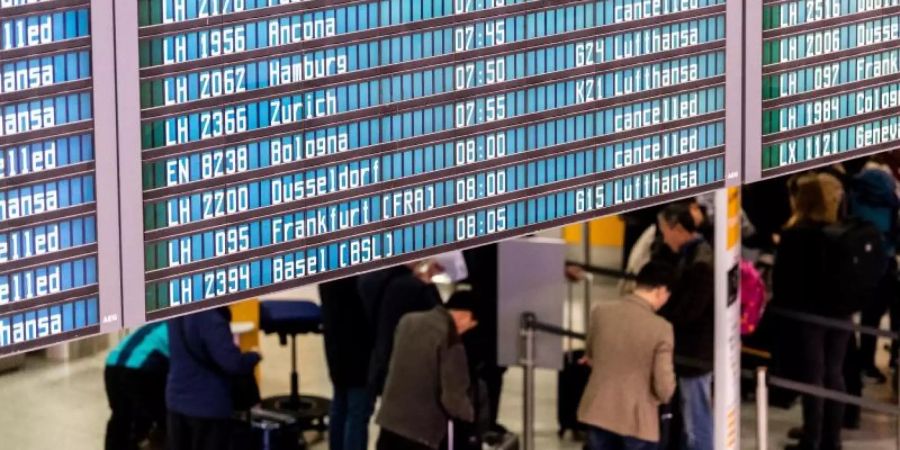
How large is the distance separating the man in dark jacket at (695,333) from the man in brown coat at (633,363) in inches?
18.4

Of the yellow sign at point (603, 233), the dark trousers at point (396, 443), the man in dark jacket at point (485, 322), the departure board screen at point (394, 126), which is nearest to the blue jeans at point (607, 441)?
the dark trousers at point (396, 443)

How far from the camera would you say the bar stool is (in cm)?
1206

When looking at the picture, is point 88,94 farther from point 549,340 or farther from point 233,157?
point 549,340

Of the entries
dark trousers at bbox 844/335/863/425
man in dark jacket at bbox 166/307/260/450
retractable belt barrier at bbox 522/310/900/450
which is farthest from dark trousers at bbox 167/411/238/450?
dark trousers at bbox 844/335/863/425

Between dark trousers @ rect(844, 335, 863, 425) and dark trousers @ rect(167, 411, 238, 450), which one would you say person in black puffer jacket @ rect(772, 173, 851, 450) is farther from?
dark trousers @ rect(167, 411, 238, 450)

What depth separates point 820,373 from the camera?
1138 cm

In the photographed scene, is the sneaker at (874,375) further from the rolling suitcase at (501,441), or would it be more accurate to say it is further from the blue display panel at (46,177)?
the blue display panel at (46,177)

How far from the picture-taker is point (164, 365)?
10391mm

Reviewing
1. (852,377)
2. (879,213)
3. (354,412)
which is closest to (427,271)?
(354,412)

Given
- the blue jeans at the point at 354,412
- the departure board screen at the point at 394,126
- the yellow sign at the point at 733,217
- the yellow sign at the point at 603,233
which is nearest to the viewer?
the departure board screen at the point at 394,126

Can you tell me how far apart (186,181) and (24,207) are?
502mm

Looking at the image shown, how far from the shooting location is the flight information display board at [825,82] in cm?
716

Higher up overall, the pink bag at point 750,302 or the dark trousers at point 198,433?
the pink bag at point 750,302

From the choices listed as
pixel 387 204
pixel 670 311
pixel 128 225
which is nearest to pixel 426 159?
pixel 387 204
